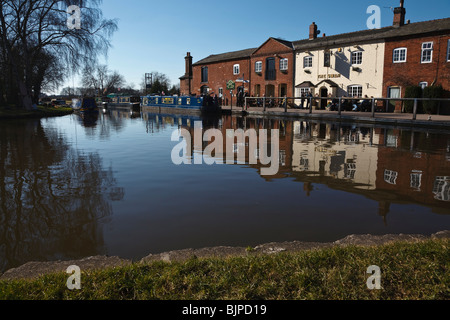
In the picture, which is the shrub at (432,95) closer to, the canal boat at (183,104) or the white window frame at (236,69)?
the canal boat at (183,104)

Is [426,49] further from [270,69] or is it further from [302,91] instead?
→ [270,69]

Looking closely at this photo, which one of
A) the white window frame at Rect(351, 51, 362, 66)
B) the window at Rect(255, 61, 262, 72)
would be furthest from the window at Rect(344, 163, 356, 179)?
the window at Rect(255, 61, 262, 72)

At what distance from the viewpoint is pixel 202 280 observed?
98.3 inches

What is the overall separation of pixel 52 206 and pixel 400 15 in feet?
97.8

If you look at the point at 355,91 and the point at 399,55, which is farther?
the point at 355,91

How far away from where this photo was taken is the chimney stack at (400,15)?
87.4 feet

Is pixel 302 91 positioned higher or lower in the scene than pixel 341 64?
lower

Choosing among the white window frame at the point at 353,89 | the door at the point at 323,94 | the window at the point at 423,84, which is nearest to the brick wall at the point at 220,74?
the door at the point at 323,94

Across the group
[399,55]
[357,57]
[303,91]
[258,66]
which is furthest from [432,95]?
[258,66]

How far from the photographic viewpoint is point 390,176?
6.46m

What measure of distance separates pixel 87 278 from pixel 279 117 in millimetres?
22419

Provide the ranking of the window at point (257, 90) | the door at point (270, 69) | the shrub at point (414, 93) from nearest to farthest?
the shrub at point (414, 93) < the door at point (270, 69) < the window at point (257, 90)

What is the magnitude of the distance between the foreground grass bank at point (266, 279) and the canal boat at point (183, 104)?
2601 cm

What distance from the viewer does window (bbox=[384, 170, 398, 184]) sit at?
6.08 metres
